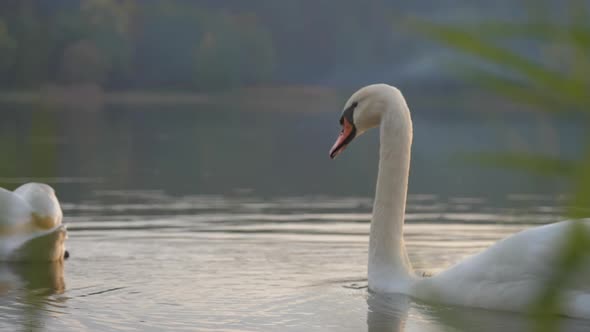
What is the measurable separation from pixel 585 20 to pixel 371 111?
5856 millimetres

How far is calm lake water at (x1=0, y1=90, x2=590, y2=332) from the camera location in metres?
1.46

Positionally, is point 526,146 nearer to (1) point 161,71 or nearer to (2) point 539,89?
(2) point 539,89

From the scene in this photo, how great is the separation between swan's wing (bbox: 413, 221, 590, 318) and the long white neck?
17.4 inches

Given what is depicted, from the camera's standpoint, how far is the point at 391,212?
20.9 ft

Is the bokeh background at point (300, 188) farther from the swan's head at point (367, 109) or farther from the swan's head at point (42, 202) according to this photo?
the swan's head at point (42, 202)

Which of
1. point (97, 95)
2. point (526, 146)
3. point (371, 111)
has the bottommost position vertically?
point (97, 95)

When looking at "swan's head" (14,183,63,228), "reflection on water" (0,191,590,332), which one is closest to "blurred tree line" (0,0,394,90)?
"reflection on water" (0,191,590,332)

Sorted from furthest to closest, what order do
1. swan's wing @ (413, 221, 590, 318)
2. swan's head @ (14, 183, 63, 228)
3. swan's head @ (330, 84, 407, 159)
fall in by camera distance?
swan's head @ (14, 183, 63, 228) → swan's head @ (330, 84, 407, 159) → swan's wing @ (413, 221, 590, 318)

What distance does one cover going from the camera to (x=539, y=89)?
2.43 ft

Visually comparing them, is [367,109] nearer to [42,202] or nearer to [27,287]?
[27,287]

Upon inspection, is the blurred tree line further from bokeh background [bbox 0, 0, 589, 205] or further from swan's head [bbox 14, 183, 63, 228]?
swan's head [bbox 14, 183, 63, 228]

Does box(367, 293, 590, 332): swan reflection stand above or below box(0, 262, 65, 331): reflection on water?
above

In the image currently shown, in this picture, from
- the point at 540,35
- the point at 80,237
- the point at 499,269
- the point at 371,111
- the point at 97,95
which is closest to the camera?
the point at 540,35

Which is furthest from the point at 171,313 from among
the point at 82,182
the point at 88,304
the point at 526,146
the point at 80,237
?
the point at 82,182
